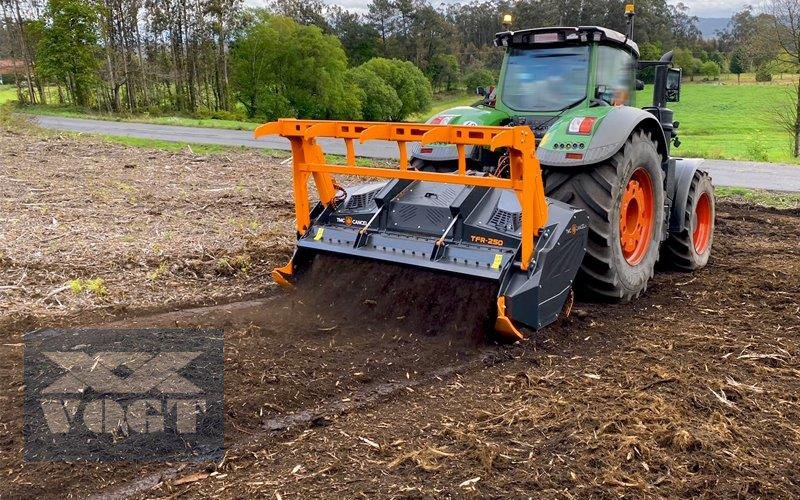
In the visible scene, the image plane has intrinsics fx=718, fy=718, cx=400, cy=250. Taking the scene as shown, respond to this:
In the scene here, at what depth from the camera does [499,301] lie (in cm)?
438

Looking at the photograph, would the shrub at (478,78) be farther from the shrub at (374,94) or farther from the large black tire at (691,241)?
the large black tire at (691,241)

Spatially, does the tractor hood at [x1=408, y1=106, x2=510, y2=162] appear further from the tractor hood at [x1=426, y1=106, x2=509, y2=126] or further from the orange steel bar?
the orange steel bar

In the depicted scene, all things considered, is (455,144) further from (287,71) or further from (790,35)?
(287,71)

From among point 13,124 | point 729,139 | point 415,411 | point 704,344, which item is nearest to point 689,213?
point 704,344

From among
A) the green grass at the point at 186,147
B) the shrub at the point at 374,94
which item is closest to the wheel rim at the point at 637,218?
the green grass at the point at 186,147

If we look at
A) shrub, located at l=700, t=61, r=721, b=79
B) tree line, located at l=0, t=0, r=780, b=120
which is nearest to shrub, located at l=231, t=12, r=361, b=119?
tree line, located at l=0, t=0, r=780, b=120

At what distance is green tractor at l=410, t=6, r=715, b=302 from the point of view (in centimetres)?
500

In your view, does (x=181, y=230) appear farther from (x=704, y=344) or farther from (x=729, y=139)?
(x=729, y=139)

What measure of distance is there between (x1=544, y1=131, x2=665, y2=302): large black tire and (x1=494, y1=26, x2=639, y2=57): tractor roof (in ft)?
3.22

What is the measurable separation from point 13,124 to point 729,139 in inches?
1101

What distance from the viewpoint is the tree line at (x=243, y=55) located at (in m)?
34.5

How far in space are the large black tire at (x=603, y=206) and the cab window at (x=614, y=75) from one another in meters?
0.74

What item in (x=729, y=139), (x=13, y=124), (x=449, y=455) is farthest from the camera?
(x=729, y=139)

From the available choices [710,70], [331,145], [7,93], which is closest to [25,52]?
[7,93]
